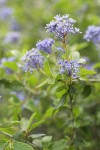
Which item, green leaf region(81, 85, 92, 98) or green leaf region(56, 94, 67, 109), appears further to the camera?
green leaf region(81, 85, 92, 98)

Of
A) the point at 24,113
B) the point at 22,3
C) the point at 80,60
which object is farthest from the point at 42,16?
the point at 80,60

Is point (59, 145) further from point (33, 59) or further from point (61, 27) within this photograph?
point (61, 27)

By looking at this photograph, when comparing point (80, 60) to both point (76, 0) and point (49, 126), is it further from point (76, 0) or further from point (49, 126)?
point (76, 0)

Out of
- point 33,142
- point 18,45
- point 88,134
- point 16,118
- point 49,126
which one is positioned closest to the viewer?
point 33,142

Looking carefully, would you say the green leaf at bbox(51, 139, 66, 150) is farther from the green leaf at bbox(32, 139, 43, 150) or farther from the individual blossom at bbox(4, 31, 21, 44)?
the individual blossom at bbox(4, 31, 21, 44)

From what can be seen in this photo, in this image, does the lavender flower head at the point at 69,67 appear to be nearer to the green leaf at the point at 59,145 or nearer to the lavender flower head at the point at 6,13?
the green leaf at the point at 59,145

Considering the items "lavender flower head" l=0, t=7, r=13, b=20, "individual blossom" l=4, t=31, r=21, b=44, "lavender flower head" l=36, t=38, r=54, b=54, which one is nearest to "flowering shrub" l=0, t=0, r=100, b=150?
"lavender flower head" l=36, t=38, r=54, b=54
